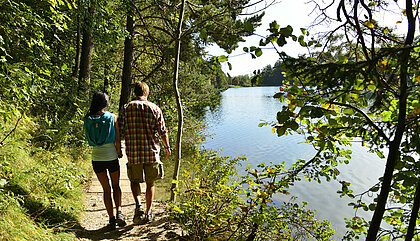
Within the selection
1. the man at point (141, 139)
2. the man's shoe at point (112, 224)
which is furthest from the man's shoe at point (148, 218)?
the man's shoe at point (112, 224)

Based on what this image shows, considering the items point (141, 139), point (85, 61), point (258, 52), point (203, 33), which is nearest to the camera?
point (258, 52)

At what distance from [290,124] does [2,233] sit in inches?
94.1

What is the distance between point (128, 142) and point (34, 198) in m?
1.29

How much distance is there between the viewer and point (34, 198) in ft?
9.74


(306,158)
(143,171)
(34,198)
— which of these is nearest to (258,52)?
(143,171)

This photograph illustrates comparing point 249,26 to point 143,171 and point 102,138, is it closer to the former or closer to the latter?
point 102,138

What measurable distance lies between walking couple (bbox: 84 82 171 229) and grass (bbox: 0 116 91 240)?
58 centimetres

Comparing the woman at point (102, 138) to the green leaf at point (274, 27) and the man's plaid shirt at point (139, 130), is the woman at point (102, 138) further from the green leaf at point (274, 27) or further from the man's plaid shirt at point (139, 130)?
the green leaf at point (274, 27)

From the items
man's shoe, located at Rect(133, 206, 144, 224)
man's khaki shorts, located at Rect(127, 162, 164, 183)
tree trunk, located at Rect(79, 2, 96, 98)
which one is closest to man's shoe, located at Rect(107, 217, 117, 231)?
man's shoe, located at Rect(133, 206, 144, 224)

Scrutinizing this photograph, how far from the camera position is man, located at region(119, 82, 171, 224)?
2.96 m

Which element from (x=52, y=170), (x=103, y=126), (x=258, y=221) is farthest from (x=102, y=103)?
(x=258, y=221)

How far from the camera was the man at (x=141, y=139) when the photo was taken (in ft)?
9.70

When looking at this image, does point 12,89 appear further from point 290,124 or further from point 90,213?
point 290,124

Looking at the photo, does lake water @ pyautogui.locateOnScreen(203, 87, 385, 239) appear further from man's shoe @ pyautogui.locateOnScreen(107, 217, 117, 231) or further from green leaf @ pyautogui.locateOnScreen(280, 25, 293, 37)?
green leaf @ pyautogui.locateOnScreen(280, 25, 293, 37)
